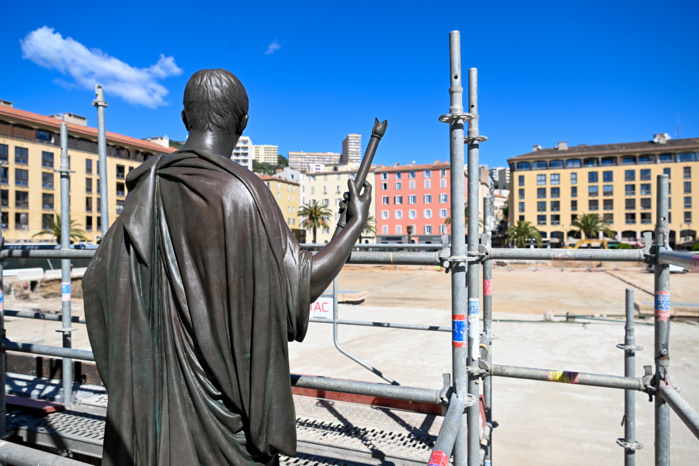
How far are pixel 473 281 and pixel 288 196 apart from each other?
248ft

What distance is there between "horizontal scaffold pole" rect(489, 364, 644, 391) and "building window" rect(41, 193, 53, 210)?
171 ft

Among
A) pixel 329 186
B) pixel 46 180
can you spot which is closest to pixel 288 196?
pixel 329 186

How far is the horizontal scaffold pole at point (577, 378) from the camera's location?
2133 mm

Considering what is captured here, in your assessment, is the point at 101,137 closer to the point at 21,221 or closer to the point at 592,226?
the point at 21,221

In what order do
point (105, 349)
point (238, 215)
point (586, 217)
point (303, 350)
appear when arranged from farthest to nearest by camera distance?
point (586, 217)
point (303, 350)
point (105, 349)
point (238, 215)

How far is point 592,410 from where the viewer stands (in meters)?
5.98

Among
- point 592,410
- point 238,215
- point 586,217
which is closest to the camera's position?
point 238,215

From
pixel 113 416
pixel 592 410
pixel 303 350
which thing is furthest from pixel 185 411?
pixel 303 350

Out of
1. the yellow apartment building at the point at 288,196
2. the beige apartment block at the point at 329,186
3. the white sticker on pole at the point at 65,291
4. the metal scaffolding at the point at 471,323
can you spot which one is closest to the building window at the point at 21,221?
the yellow apartment building at the point at 288,196

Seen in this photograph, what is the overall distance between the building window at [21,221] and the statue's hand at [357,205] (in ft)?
167

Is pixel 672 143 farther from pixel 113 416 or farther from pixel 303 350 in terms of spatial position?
pixel 113 416

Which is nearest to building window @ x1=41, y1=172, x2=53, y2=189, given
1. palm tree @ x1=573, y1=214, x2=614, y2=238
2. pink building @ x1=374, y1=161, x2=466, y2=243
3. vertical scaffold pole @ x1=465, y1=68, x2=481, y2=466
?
pink building @ x1=374, y1=161, x2=466, y2=243

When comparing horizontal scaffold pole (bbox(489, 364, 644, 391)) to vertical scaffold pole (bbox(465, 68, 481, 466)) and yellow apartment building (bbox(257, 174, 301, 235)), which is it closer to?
vertical scaffold pole (bbox(465, 68, 481, 466))

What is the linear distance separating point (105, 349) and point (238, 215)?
0.60 metres
